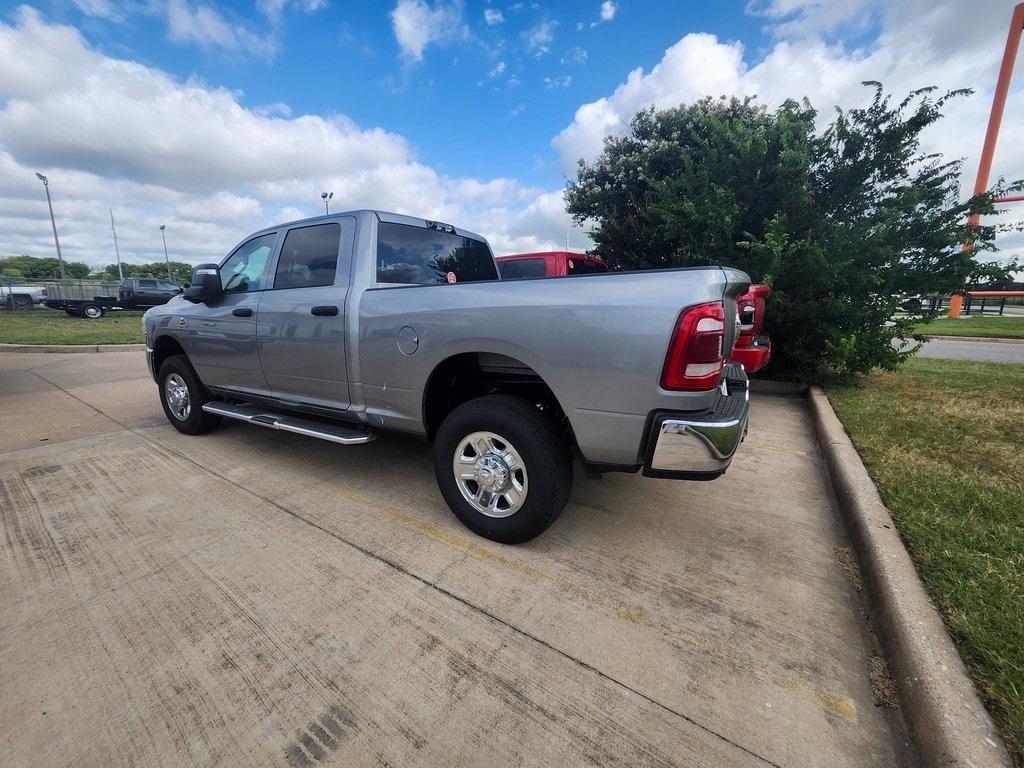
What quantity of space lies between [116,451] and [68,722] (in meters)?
3.16

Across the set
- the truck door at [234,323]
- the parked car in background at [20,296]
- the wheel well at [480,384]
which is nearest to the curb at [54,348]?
the truck door at [234,323]

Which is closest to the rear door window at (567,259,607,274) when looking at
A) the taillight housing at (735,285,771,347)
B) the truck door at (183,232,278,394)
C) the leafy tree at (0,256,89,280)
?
the taillight housing at (735,285,771,347)

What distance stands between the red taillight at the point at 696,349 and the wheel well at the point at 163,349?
4.49m

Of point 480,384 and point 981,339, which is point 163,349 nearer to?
point 480,384

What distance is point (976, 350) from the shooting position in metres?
11.5

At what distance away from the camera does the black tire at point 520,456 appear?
2.35m

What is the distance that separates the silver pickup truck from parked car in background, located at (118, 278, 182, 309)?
68.5 feet

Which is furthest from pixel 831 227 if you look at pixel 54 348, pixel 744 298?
pixel 54 348

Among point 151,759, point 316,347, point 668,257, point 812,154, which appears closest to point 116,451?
point 316,347

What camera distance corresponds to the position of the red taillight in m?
1.96

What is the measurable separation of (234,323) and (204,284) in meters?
0.39

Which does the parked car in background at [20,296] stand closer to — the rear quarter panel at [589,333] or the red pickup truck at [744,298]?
the red pickup truck at [744,298]

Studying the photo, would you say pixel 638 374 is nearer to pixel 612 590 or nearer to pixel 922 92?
pixel 612 590

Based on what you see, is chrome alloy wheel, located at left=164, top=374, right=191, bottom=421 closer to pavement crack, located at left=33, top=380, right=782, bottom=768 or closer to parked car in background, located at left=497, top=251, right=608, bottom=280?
pavement crack, located at left=33, top=380, right=782, bottom=768
